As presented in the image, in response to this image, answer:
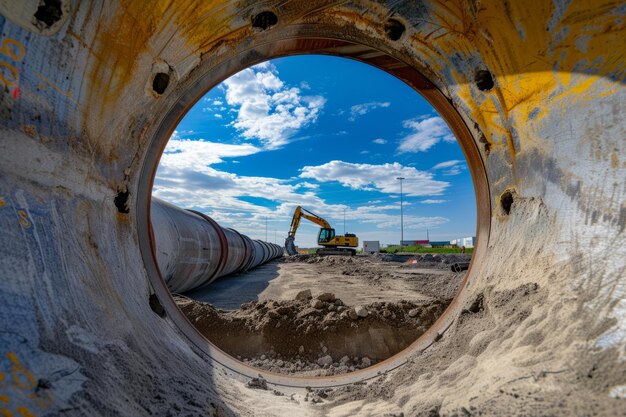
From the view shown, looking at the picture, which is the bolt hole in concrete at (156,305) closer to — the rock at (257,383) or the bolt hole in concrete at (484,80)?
the rock at (257,383)

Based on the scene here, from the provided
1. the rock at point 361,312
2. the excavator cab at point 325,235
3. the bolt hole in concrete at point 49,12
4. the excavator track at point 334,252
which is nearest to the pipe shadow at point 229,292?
the rock at point 361,312

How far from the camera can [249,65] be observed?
2.10 metres

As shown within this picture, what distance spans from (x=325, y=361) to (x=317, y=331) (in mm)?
384

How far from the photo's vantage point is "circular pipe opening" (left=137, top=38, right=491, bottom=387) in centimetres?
186

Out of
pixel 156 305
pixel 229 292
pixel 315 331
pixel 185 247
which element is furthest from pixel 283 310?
pixel 229 292

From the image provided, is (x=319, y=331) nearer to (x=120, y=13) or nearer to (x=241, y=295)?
(x=120, y=13)

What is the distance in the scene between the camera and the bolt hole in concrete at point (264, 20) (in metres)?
1.80

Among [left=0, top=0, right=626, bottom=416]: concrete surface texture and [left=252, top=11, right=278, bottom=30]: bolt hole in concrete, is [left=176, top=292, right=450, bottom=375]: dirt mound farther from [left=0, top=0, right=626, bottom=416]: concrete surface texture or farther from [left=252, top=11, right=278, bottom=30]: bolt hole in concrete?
[left=252, top=11, right=278, bottom=30]: bolt hole in concrete

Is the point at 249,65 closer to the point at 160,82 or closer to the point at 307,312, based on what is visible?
the point at 160,82

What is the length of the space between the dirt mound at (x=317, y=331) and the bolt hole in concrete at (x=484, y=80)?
7.91 ft

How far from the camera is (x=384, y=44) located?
1942 mm

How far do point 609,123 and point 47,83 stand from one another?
1.78 m

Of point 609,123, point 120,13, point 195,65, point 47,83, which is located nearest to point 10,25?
point 47,83

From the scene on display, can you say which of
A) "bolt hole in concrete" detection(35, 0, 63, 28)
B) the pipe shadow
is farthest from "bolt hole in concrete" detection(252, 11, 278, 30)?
the pipe shadow
